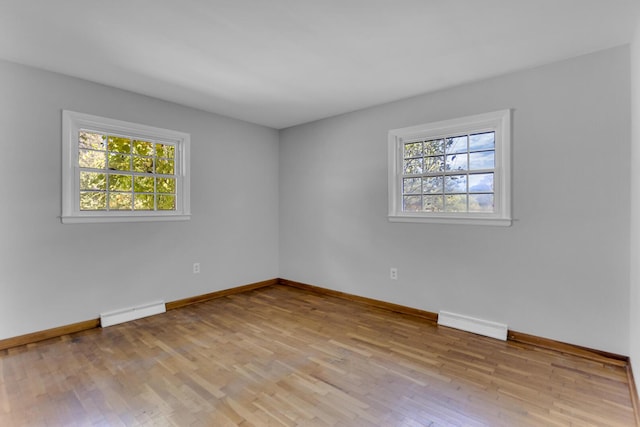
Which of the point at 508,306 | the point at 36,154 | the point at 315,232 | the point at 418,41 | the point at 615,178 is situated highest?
the point at 418,41

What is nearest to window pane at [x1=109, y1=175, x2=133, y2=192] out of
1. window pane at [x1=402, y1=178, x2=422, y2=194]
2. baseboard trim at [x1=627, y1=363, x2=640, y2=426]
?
window pane at [x1=402, y1=178, x2=422, y2=194]

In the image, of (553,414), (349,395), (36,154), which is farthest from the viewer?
(36,154)

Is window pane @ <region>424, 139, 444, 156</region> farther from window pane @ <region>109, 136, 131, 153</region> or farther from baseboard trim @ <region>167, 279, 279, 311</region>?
window pane @ <region>109, 136, 131, 153</region>

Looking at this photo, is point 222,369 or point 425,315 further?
point 425,315

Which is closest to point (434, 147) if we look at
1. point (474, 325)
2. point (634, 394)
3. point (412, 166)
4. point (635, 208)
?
point (412, 166)

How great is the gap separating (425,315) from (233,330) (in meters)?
2.01

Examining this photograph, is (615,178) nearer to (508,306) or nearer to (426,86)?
(508,306)

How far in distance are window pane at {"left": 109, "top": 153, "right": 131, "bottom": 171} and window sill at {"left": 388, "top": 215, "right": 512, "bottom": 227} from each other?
300cm

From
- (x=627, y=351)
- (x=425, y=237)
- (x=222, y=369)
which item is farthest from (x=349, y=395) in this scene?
(x=627, y=351)

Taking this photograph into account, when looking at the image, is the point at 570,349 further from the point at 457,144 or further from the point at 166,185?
the point at 166,185

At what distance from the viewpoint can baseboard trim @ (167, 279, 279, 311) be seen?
3.76 metres

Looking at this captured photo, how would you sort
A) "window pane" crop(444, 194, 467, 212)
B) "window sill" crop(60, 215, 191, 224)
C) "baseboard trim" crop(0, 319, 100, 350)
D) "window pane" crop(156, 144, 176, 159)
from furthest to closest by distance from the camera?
"window pane" crop(156, 144, 176, 159)
"window pane" crop(444, 194, 467, 212)
"window sill" crop(60, 215, 191, 224)
"baseboard trim" crop(0, 319, 100, 350)

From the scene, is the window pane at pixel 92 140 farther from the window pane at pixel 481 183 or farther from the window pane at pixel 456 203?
the window pane at pixel 481 183

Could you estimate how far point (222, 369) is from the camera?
7.55ft
